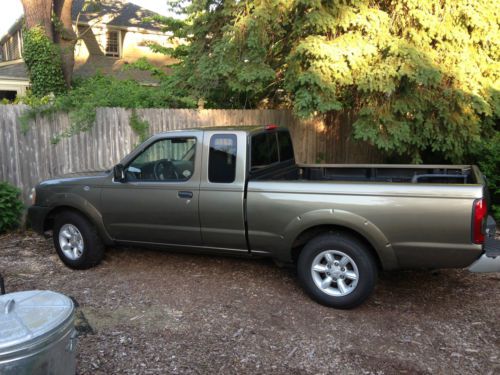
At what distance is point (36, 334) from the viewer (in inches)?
91.8

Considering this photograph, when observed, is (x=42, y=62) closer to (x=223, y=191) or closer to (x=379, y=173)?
(x=223, y=191)

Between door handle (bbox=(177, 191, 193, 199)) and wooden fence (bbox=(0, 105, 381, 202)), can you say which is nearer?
door handle (bbox=(177, 191, 193, 199))

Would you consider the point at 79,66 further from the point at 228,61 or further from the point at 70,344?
the point at 70,344

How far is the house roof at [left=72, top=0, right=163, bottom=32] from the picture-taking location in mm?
21316

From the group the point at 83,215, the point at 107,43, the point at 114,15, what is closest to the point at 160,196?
A: the point at 83,215

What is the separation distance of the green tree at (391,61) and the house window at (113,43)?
16419mm

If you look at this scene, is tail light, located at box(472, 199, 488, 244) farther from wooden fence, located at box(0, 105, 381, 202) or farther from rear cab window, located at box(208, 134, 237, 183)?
wooden fence, located at box(0, 105, 381, 202)

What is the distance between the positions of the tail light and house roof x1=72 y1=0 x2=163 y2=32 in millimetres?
19662

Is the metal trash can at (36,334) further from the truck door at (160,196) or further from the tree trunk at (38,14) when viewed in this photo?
the tree trunk at (38,14)

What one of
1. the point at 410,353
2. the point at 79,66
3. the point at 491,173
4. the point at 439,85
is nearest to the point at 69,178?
the point at 410,353

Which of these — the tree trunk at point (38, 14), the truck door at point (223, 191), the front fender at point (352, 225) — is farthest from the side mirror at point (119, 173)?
the tree trunk at point (38, 14)

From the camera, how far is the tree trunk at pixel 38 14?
15.9 meters

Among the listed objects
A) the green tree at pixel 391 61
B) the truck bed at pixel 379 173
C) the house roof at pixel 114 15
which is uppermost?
the house roof at pixel 114 15

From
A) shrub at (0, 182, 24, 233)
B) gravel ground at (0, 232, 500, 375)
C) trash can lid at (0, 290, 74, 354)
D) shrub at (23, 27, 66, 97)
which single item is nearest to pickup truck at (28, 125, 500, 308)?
gravel ground at (0, 232, 500, 375)
